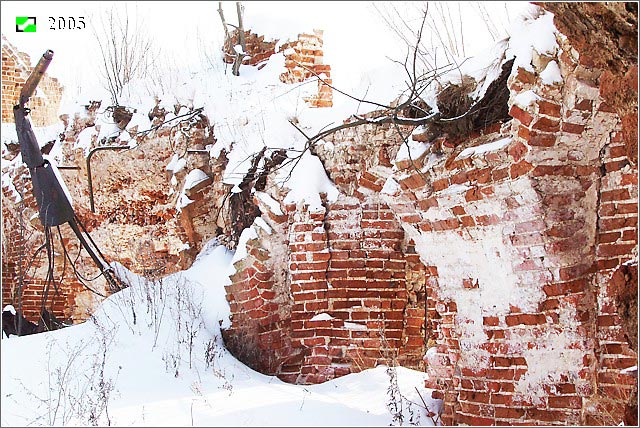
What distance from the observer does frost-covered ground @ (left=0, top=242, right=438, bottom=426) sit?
11.9 ft

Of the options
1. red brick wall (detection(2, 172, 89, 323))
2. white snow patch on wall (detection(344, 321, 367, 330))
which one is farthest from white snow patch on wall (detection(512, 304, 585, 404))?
red brick wall (detection(2, 172, 89, 323))

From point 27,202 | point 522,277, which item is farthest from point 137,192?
point 522,277

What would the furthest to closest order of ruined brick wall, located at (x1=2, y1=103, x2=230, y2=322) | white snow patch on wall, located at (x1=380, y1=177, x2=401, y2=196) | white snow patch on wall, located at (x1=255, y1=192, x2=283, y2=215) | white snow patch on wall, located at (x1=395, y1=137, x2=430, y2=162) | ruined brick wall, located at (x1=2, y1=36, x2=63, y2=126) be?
ruined brick wall, located at (x1=2, y1=36, x2=63, y2=126), ruined brick wall, located at (x1=2, y1=103, x2=230, y2=322), white snow patch on wall, located at (x1=255, y1=192, x2=283, y2=215), white snow patch on wall, located at (x1=380, y1=177, x2=401, y2=196), white snow patch on wall, located at (x1=395, y1=137, x2=430, y2=162)

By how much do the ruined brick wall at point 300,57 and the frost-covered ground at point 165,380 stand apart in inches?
84.5

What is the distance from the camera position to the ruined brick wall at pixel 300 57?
6.91m

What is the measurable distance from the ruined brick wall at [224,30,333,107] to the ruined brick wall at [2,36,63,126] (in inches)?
168

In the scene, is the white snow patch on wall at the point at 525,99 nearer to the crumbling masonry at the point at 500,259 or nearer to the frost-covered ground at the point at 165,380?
the crumbling masonry at the point at 500,259

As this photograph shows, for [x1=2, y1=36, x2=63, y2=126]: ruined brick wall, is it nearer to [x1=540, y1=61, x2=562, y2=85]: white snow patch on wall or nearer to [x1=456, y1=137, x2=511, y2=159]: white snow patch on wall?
[x1=456, y1=137, x2=511, y2=159]: white snow patch on wall

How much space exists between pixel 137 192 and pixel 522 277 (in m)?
5.55

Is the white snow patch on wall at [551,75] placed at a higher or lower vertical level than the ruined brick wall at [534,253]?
higher

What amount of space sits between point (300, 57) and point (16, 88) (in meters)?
5.51

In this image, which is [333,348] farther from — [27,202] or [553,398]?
[27,202]

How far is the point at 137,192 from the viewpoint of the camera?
8070 mm

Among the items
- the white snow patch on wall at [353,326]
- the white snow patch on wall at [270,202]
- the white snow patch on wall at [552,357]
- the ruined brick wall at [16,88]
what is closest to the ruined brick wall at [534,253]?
the white snow patch on wall at [552,357]
